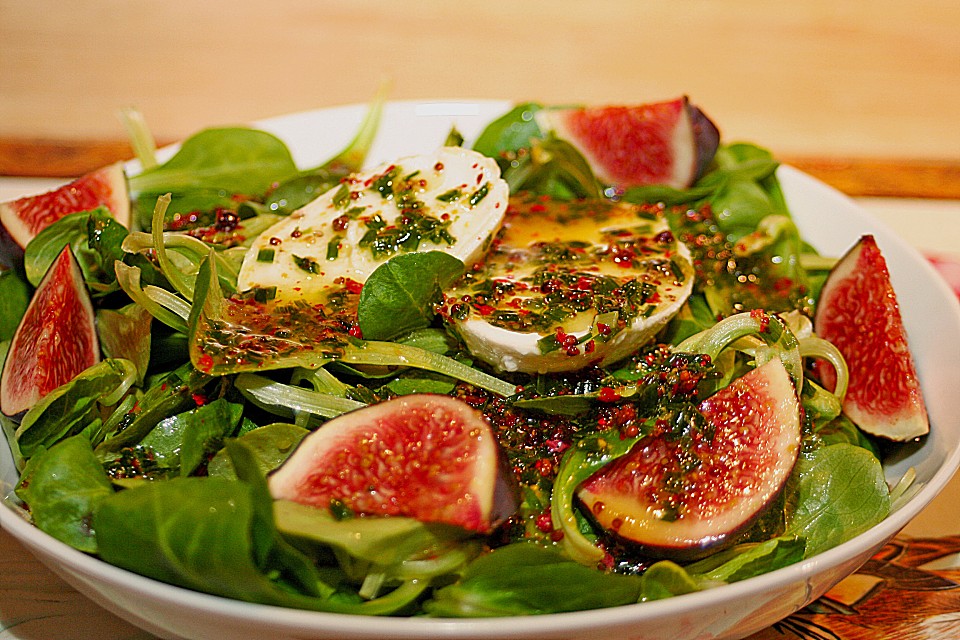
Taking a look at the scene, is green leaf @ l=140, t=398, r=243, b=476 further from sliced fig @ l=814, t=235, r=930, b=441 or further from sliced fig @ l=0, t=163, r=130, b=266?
sliced fig @ l=814, t=235, r=930, b=441

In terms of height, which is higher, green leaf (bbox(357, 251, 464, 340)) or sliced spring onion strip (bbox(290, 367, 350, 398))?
green leaf (bbox(357, 251, 464, 340))

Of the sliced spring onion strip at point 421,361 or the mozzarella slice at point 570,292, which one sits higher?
the mozzarella slice at point 570,292

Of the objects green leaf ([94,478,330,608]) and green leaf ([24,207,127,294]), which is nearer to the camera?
green leaf ([94,478,330,608])

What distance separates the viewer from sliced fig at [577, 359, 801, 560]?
171cm

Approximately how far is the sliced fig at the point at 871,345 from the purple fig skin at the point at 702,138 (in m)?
0.72

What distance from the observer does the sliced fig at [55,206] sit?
245 cm

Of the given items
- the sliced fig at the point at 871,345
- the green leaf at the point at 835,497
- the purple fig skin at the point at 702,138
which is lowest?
the green leaf at the point at 835,497

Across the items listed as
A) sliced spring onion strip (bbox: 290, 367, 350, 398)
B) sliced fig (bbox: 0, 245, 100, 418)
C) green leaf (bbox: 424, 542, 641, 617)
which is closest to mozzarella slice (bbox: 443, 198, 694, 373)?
sliced spring onion strip (bbox: 290, 367, 350, 398)

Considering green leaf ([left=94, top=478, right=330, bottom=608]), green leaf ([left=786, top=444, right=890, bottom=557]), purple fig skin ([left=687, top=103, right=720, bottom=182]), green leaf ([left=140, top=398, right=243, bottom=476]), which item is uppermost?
purple fig skin ([left=687, top=103, right=720, bottom=182])

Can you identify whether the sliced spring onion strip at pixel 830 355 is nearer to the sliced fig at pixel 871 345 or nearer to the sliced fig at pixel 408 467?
the sliced fig at pixel 871 345

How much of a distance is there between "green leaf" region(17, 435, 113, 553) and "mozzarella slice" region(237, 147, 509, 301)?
2.01ft

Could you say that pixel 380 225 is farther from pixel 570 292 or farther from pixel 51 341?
pixel 51 341

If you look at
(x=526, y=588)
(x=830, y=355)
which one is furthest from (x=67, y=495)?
(x=830, y=355)

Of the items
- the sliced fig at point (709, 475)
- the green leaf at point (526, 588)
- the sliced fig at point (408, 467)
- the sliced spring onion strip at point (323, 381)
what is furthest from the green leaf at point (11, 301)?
the sliced fig at point (709, 475)
